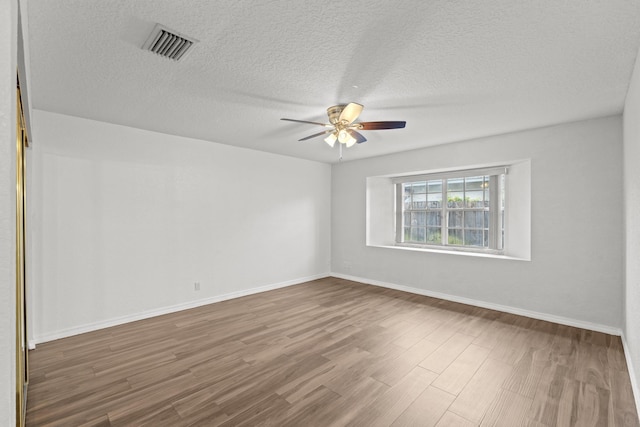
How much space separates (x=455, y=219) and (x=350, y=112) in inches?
132

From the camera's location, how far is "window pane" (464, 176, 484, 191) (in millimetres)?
4824

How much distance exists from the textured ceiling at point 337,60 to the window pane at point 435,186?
1856 millimetres

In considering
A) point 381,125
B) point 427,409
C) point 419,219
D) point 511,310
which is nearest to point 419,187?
point 419,219

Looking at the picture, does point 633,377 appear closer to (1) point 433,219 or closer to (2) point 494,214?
(2) point 494,214

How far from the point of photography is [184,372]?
2561 millimetres

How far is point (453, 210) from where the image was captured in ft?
16.8

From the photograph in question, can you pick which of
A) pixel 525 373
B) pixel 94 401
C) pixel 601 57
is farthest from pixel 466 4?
pixel 94 401

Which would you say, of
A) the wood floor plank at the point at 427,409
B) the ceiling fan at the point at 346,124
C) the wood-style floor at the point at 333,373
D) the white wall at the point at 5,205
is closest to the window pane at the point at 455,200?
the wood-style floor at the point at 333,373

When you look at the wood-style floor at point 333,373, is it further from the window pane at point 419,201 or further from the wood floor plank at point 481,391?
the window pane at point 419,201

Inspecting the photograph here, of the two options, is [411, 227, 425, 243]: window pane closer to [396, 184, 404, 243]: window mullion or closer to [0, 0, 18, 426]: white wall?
[396, 184, 404, 243]: window mullion

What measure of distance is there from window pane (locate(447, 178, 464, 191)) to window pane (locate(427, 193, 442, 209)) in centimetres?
22

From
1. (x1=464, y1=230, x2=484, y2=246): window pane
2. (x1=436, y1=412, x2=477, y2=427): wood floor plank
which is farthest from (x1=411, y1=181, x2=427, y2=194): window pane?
(x1=436, y1=412, x2=477, y2=427): wood floor plank

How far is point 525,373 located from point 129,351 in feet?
12.2

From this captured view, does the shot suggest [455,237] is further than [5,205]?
Yes
